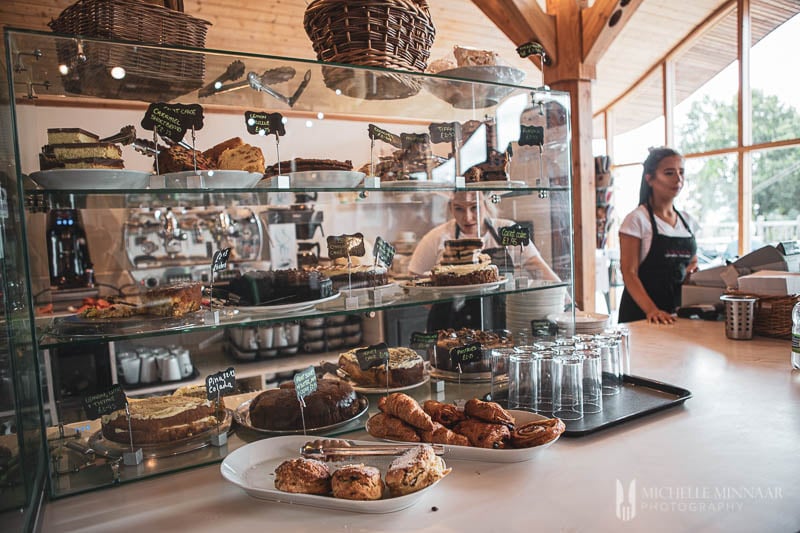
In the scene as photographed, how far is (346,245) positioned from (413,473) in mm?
724

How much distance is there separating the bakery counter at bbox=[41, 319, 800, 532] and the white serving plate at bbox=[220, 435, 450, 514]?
0.03 m

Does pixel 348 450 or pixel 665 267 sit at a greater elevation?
pixel 665 267

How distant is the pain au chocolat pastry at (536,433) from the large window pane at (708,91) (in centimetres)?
730

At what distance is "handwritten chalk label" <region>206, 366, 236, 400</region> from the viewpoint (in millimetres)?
1294

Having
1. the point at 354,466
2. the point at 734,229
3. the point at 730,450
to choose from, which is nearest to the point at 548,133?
the point at 730,450

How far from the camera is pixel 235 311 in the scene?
142 centimetres

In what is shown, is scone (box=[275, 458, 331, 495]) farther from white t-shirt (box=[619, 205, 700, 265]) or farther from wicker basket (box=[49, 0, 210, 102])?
white t-shirt (box=[619, 205, 700, 265])

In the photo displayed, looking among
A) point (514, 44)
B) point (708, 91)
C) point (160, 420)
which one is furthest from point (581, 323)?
point (708, 91)

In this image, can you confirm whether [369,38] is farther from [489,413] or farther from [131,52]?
Answer: [489,413]

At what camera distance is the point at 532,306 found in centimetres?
197

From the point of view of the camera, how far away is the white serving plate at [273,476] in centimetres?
106

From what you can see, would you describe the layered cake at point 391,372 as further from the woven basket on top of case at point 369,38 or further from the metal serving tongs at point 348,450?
the woven basket on top of case at point 369,38

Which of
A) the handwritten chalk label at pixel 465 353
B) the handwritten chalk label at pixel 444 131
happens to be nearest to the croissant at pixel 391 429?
the handwritten chalk label at pixel 465 353

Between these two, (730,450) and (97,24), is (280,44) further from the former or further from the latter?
(730,450)
